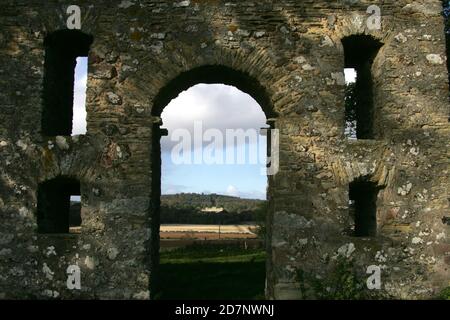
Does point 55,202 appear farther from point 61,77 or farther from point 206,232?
point 206,232

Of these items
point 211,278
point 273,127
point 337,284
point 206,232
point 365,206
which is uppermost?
point 273,127

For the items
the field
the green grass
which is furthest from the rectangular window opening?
the field

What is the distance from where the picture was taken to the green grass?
8.48 metres

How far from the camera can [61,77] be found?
8.71 metres

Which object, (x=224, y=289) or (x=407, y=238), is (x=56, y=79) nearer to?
(x=224, y=289)

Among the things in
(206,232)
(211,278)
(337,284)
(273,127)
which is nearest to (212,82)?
(273,127)

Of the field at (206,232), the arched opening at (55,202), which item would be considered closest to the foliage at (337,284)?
the arched opening at (55,202)

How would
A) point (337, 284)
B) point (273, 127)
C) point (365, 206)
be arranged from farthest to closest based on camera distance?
point (365, 206)
point (273, 127)
point (337, 284)

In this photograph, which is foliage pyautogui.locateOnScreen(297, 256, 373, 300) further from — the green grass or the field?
the field

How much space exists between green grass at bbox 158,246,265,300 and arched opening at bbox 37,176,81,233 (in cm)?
222

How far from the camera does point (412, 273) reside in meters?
7.23

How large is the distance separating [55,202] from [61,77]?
7.62 ft

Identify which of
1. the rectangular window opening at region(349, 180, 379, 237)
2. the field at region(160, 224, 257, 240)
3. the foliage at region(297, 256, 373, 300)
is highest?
the rectangular window opening at region(349, 180, 379, 237)

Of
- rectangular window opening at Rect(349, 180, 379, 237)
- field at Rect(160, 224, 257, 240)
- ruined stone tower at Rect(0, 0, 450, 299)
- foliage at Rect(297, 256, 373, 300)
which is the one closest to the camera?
foliage at Rect(297, 256, 373, 300)
